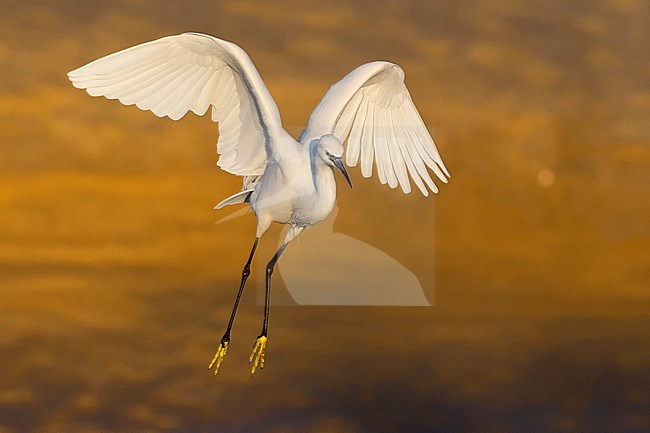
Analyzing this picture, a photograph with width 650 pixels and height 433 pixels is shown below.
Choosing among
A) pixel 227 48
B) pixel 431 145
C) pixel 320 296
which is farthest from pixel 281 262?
pixel 227 48

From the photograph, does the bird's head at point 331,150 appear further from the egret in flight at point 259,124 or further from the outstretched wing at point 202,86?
the outstretched wing at point 202,86

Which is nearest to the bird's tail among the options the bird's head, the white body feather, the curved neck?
the white body feather

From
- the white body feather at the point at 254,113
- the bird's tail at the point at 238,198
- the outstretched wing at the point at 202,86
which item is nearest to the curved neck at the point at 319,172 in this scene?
the white body feather at the point at 254,113

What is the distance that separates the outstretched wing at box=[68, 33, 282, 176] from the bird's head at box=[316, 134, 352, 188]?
22 cm

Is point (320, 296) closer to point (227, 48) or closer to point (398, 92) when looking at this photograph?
point (398, 92)

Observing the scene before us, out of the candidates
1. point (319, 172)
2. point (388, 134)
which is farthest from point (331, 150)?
point (388, 134)

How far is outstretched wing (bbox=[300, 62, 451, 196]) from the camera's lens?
12.3 feet

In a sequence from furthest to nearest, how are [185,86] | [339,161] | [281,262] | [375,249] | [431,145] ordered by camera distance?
[375,249], [281,262], [431,145], [185,86], [339,161]

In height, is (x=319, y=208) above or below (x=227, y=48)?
below

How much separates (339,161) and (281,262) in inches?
42.0

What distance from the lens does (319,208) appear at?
3365 mm

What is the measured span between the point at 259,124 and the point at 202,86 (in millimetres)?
239

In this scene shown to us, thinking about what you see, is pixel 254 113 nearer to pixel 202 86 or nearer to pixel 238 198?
pixel 202 86

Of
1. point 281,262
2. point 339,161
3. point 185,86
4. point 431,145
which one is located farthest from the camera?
point 281,262
